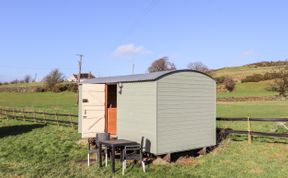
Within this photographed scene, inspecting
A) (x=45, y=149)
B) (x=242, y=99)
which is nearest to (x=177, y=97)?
(x=45, y=149)

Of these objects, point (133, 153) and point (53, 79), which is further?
point (53, 79)

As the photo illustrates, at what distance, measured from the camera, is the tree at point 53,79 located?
240ft

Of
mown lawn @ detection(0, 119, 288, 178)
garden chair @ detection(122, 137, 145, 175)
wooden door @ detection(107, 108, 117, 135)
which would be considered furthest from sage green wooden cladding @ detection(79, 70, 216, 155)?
wooden door @ detection(107, 108, 117, 135)

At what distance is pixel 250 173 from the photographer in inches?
356

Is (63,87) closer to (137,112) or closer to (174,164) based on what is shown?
(137,112)

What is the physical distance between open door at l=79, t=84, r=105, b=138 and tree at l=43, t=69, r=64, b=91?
60876 millimetres

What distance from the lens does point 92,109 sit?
43.1 feet

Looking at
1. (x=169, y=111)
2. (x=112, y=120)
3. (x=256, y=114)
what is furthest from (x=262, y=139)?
(x=256, y=114)

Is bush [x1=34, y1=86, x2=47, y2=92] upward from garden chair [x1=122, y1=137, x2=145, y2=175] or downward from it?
upward

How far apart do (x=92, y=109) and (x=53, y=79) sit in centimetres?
6603

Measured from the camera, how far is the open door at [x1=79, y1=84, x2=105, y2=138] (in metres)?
12.9

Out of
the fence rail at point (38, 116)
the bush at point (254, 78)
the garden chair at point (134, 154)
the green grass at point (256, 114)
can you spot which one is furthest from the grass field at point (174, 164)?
the bush at point (254, 78)

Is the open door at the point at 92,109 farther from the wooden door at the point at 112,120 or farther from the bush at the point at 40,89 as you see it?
the bush at the point at 40,89

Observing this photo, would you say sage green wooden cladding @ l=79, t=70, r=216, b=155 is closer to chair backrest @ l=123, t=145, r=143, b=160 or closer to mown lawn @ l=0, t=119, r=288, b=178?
chair backrest @ l=123, t=145, r=143, b=160
